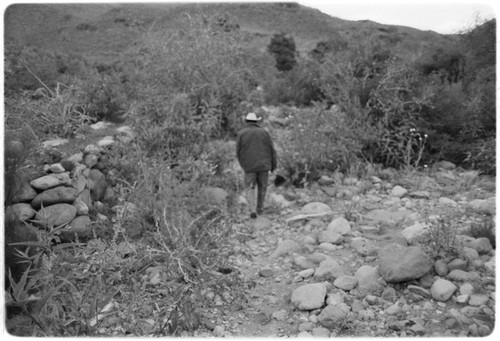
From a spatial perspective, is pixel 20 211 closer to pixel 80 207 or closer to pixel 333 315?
pixel 80 207

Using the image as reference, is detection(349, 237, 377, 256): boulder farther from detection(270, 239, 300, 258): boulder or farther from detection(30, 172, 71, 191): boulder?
detection(30, 172, 71, 191): boulder

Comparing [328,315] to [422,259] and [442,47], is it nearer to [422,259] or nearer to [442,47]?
[422,259]

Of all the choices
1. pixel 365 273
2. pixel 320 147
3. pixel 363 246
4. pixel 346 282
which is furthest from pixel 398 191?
pixel 346 282

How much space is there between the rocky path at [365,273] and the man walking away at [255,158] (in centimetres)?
39

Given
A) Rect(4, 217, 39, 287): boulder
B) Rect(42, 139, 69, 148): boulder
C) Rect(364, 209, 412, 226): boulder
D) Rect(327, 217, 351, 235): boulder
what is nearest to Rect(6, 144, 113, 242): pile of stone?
Rect(4, 217, 39, 287): boulder

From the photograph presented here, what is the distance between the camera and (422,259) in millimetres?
3730

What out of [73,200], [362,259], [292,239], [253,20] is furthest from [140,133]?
[253,20]

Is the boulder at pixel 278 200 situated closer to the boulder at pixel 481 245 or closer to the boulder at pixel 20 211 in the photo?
the boulder at pixel 481 245

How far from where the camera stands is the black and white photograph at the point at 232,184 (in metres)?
3.30

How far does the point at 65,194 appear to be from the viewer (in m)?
4.48

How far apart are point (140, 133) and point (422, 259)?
4.21 metres

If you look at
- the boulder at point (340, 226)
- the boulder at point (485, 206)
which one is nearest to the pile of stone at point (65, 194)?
the boulder at point (340, 226)

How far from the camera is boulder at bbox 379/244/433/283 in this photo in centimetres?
367

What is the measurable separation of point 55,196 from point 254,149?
2569 millimetres
